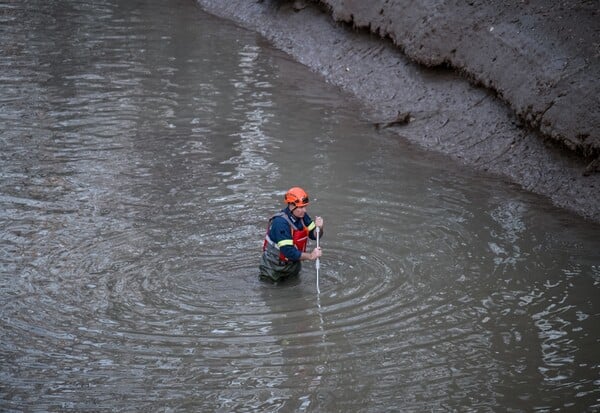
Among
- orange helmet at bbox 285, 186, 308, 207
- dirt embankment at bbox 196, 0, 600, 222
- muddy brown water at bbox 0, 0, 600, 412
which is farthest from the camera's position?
dirt embankment at bbox 196, 0, 600, 222

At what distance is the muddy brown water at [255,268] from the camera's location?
9109 millimetres

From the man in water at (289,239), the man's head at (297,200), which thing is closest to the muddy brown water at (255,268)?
the man in water at (289,239)

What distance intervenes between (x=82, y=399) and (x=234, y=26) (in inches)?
691

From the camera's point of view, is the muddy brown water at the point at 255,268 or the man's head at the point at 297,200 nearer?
the muddy brown water at the point at 255,268

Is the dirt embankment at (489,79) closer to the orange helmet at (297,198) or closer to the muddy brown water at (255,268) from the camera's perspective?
the muddy brown water at (255,268)

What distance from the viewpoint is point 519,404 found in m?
8.70

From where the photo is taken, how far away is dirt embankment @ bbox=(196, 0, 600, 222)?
564 inches

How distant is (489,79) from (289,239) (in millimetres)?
6866

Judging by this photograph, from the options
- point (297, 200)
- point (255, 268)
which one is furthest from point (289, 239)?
point (255, 268)

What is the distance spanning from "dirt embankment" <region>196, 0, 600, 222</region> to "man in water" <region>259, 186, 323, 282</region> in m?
4.60

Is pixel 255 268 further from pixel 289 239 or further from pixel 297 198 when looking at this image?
pixel 297 198

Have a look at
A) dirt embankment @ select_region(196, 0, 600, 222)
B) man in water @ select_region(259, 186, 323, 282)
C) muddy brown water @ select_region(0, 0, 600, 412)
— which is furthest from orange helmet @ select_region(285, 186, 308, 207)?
dirt embankment @ select_region(196, 0, 600, 222)

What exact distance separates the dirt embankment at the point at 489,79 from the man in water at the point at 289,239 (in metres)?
4.60

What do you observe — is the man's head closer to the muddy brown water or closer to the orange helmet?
the orange helmet
